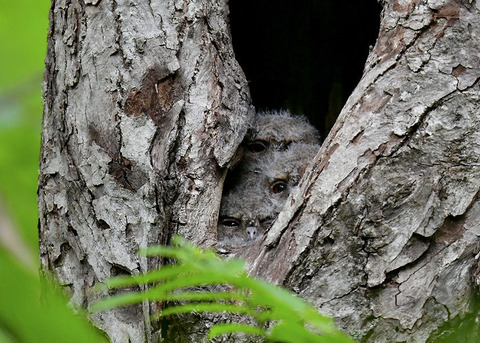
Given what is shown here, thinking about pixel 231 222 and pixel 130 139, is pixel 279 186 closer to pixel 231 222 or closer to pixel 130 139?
pixel 231 222

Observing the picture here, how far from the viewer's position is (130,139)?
9.19 ft

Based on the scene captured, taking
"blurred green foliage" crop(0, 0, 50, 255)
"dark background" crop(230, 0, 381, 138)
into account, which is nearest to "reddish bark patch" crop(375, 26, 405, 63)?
"dark background" crop(230, 0, 381, 138)

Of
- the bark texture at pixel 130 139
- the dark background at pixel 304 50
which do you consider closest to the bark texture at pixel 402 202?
the bark texture at pixel 130 139

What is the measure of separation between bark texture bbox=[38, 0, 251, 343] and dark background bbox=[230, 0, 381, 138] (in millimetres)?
1530

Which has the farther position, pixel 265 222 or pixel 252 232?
pixel 265 222

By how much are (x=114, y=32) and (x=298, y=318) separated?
2.11m

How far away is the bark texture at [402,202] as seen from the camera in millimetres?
2455

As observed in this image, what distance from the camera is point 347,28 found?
4.56 m

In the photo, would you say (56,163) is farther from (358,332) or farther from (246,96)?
(358,332)

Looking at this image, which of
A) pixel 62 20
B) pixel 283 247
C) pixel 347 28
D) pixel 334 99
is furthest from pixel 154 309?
pixel 347 28

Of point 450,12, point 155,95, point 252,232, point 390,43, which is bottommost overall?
point 252,232

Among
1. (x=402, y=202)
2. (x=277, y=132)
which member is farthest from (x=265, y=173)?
(x=402, y=202)

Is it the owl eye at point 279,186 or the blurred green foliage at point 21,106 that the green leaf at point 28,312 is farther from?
the owl eye at point 279,186

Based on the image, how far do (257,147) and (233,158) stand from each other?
114 centimetres
